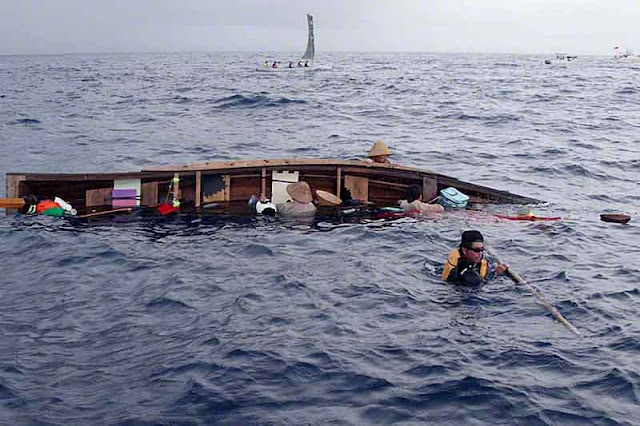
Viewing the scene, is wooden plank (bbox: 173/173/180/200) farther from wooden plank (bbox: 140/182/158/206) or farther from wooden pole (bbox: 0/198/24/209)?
wooden pole (bbox: 0/198/24/209)

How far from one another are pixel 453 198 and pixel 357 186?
8.55 ft

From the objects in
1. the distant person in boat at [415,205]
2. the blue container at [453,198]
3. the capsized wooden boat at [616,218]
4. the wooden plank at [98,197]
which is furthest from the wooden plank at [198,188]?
the capsized wooden boat at [616,218]

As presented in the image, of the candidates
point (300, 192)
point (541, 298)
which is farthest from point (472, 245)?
point (300, 192)

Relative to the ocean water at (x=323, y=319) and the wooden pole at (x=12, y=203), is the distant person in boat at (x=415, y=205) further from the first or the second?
the wooden pole at (x=12, y=203)

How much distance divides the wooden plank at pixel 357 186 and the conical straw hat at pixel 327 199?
587mm

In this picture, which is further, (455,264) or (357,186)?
(357,186)

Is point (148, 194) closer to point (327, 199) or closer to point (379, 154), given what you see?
point (327, 199)

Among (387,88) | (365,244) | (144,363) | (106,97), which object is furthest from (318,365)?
(387,88)

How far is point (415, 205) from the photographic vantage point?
17469 millimetres

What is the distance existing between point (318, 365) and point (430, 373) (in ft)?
5.08

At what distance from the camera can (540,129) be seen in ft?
119

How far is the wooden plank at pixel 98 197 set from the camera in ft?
56.7

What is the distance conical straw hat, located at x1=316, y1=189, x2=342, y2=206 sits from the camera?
59.0 feet

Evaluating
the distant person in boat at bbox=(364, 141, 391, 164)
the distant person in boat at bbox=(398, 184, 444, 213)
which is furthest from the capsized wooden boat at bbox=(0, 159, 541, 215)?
the distant person in boat at bbox=(398, 184, 444, 213)
